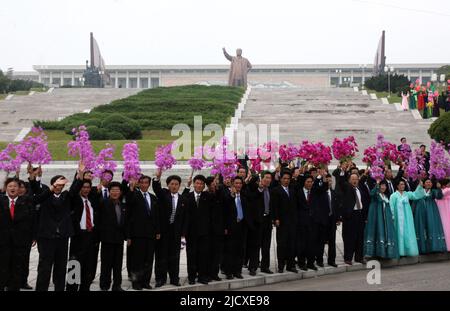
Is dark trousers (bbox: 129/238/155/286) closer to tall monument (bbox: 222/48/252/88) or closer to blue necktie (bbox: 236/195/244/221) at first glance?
blue necktie (bbox: 236/195/244/221)

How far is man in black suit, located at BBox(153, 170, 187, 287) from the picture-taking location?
24.8ft

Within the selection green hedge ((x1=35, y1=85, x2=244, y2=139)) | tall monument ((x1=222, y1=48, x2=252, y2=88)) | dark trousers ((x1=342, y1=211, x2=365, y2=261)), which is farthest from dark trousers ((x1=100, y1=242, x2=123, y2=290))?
tall monument ((x1=222, y1=48, x2=252, y2=88))

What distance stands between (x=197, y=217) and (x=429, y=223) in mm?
3534

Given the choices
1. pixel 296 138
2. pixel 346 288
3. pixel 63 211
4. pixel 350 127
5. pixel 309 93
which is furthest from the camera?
pixel 309 93

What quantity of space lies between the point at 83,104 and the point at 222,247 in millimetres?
28169

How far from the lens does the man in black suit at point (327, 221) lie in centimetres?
870

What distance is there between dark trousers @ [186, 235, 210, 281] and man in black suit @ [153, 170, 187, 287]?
131 mm

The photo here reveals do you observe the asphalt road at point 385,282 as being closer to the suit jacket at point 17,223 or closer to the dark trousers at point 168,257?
the dark trousers at point 168,257

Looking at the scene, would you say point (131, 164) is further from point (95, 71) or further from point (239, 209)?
point (95, 71)

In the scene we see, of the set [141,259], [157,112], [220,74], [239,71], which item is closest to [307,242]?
[141,259]

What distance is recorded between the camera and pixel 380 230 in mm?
9047

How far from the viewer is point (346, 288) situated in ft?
24.2
